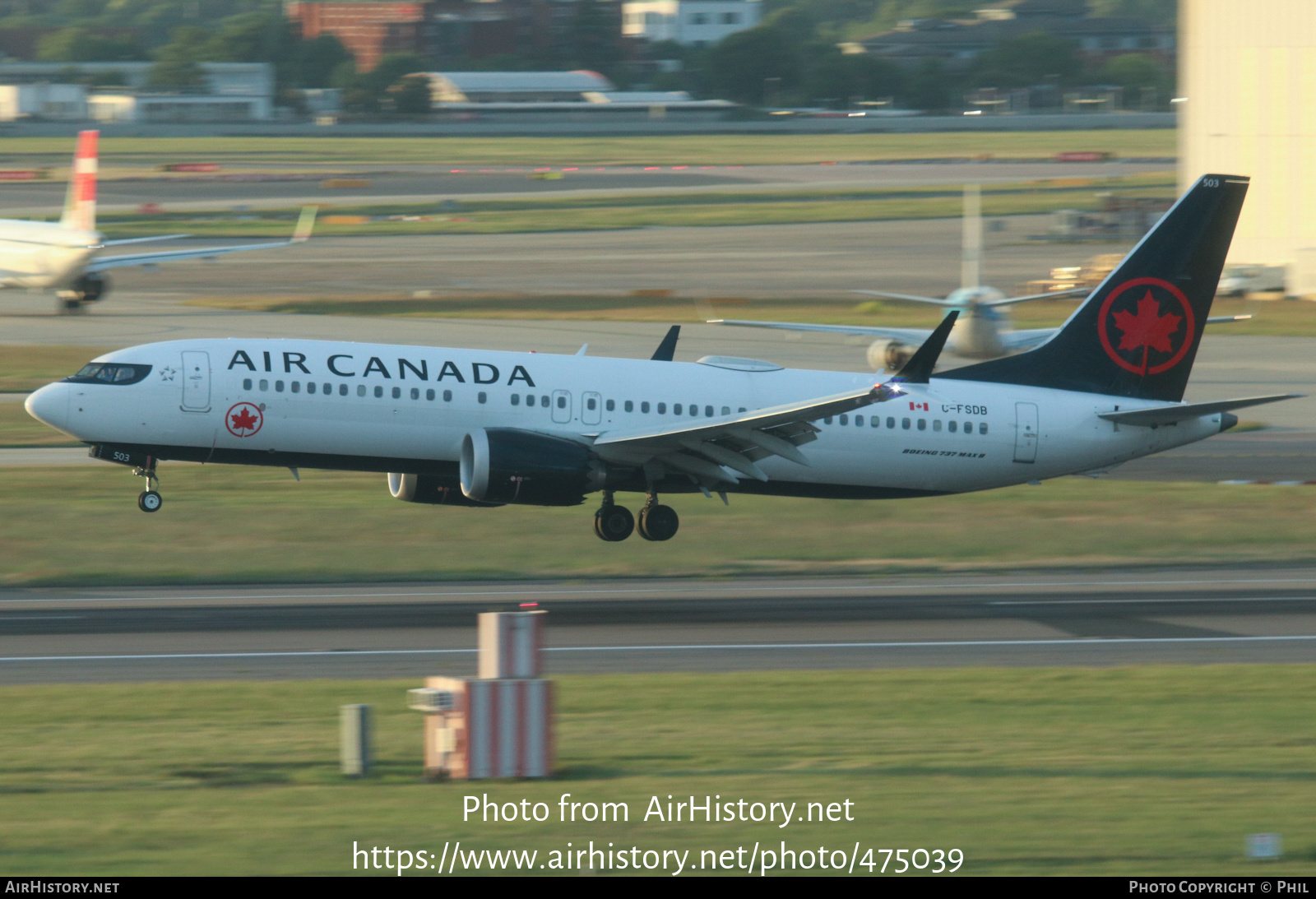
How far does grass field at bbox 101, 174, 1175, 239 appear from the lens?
11819cm

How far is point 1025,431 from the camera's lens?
118ft

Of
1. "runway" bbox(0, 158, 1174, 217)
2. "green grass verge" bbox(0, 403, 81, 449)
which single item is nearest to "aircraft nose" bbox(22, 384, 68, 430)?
"green grass verge" bbox(0, 403, 81, 449)

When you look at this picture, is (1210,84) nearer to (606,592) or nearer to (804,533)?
(804,533)

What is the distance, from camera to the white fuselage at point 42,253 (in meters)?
72.8

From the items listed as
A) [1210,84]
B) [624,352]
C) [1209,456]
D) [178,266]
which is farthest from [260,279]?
[1209,456]

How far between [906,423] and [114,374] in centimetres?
1675

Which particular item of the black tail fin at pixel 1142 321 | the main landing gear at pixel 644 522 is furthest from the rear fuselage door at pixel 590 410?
the black tail fin at pixel 1142 321

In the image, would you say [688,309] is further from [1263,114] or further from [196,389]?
[196,389]

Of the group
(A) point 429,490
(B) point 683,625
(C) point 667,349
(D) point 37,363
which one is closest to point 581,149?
(D) point 37,363

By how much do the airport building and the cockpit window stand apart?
221 ft

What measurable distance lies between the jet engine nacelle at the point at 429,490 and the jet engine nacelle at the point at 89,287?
4645 cm

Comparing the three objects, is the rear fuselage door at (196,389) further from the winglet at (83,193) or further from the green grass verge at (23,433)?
the winglet at (83,193)

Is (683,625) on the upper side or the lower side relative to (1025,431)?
lower

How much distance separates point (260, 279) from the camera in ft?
310
